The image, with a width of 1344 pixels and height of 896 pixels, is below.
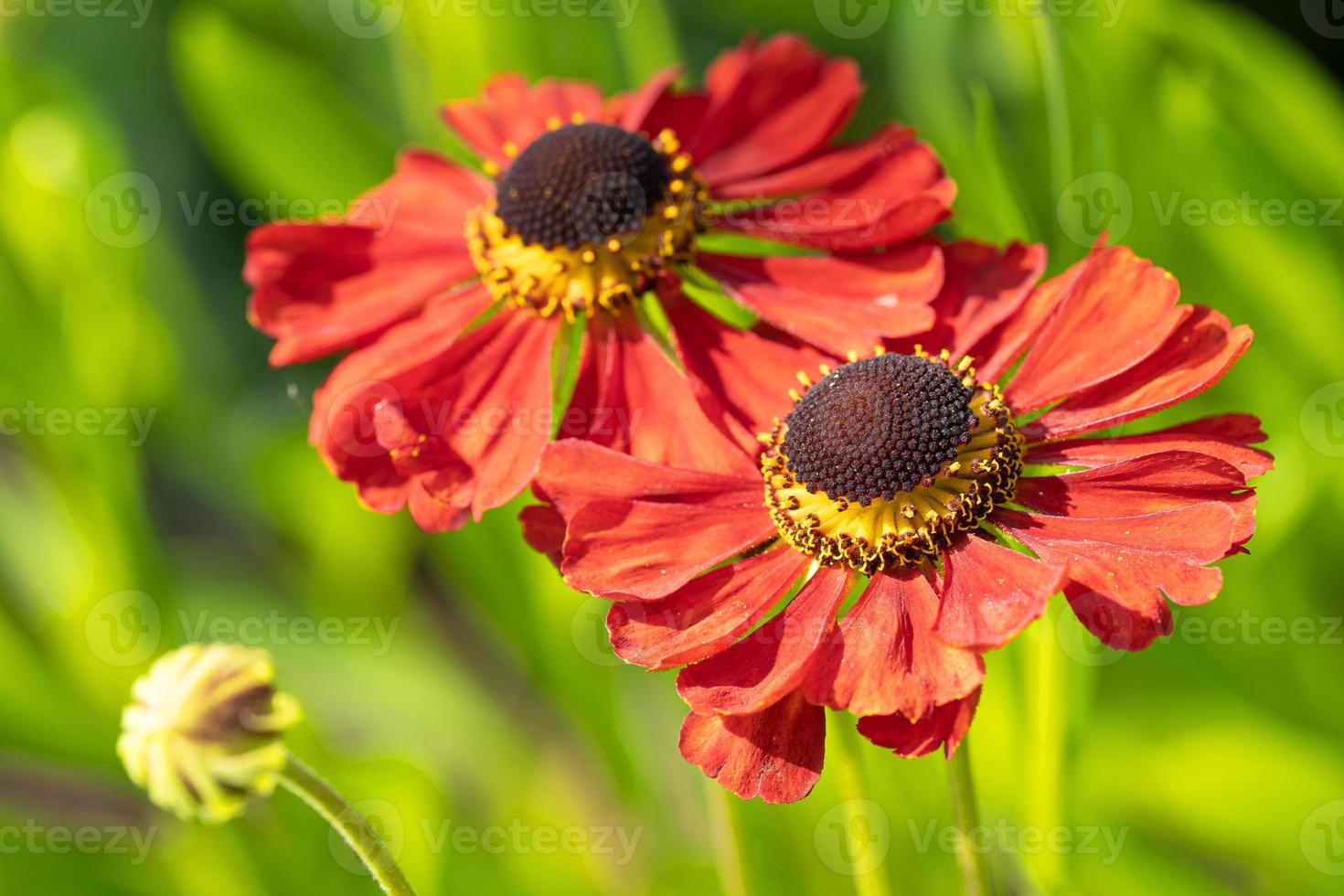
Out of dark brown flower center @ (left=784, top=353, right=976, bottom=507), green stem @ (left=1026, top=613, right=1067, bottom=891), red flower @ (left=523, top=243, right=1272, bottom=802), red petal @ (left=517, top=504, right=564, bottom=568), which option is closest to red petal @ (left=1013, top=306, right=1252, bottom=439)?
red flower @ (left=523, top=243, right=1272, bottom=802)

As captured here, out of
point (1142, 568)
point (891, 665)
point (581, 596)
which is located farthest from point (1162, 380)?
point (581, 596)

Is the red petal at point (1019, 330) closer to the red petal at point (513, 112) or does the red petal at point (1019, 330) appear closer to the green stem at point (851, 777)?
the green stem at point (851, 777)

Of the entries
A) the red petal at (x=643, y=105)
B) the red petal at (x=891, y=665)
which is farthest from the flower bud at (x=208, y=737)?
the red petal at (x=643, y=105)

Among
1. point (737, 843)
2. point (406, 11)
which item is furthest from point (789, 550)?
point (406, 11)

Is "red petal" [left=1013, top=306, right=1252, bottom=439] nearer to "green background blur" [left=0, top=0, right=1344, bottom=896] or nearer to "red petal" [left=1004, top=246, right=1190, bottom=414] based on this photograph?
"red petal" [left=1004, top=246, right=1190, bottom=414]

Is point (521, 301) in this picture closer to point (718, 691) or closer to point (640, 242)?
point (640, 242)

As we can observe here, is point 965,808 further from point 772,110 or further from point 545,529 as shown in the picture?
point 772,110

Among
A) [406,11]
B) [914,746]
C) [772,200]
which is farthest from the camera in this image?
[406,11]
